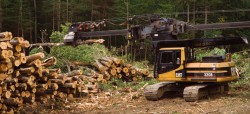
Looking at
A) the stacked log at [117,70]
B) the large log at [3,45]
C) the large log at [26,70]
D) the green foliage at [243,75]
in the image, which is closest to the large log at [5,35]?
the large log at [3,45]

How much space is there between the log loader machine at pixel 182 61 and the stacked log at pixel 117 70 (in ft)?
10.8

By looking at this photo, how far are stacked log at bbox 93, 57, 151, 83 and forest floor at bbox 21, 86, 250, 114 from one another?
2.34m

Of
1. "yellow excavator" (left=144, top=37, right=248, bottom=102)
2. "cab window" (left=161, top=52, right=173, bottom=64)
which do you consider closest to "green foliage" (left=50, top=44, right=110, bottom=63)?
"yellow excavator" (left=144, top=37, right=248, bottom=102)

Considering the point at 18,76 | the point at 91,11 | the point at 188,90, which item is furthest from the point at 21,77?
the point at 91,11

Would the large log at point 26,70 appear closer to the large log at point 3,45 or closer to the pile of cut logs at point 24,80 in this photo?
the pile of cut logs at point 24,80

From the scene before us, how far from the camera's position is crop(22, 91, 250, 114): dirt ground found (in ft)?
40.0

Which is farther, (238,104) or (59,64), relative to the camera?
(59,64)

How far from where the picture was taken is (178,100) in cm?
1437

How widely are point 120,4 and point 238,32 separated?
13.6 meters

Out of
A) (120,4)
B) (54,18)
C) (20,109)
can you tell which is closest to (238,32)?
(120,4)

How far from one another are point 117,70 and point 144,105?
5045 millimetres

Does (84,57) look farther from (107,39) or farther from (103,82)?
(107,39)

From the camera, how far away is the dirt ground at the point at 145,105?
40.0 ft

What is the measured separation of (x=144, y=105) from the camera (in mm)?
13719
